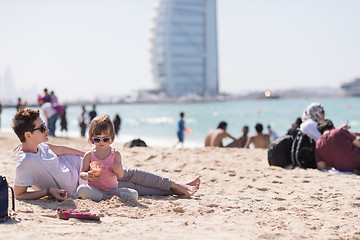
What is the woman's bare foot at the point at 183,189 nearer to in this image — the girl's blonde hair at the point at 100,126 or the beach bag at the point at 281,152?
the girl's blonde hair at the point at 100,126

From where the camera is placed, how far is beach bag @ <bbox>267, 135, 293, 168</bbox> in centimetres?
658

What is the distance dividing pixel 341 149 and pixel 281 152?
0.84m

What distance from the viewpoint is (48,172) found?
Answer: 3.89 m

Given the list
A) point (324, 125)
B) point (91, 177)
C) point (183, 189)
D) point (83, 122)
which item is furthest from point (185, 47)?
point (91, 177)

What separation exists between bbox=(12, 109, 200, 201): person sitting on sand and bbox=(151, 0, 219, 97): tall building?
107412 millimetres

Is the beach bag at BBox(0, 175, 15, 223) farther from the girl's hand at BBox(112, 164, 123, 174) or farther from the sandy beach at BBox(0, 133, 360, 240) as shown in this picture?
the girl's hand at BBox(112, 164, 123, 174)

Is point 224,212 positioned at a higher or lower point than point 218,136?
lower

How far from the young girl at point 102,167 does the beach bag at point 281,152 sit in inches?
122

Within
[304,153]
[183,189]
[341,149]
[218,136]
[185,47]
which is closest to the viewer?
[183,189]

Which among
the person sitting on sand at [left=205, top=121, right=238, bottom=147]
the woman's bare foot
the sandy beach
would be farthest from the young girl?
the person sitting on sand at [left=205, top=121, right=238, bottom=147]

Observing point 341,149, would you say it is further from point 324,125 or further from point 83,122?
→ point 83,122

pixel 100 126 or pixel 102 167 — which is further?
pixel 102 167

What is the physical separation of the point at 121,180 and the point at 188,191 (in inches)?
24.0

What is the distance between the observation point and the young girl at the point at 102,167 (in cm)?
374
